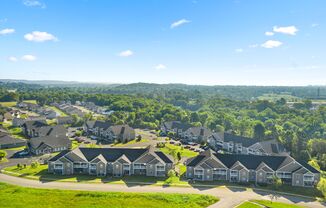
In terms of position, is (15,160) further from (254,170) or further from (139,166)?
(254,170)

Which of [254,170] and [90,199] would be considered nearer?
[90,199]

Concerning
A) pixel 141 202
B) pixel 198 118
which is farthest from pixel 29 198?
pixel 198 118

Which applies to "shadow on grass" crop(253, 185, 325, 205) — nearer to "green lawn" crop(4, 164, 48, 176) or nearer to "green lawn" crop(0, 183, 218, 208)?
"green lawn" crop(0, 183, 218, 208)

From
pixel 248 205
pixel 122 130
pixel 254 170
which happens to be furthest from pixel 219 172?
pixel 122 130

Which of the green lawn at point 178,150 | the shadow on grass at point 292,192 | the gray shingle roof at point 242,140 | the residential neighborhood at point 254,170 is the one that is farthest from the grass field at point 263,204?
the gray shingle roof at point 242,140

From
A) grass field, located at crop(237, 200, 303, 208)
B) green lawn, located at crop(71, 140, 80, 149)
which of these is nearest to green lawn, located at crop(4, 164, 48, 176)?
green lawn, located at crop(71, 140, 80, 149)

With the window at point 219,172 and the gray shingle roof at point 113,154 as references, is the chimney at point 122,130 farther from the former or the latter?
the window at point 219,172

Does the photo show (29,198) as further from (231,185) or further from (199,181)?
(231,185)

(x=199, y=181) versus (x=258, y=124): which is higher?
(x=258, y=124)
